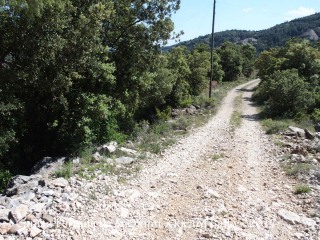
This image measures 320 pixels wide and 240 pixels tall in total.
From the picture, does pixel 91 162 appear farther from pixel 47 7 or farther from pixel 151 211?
pixel 47 7

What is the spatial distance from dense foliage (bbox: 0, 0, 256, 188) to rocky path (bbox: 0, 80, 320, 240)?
3966 millimetres

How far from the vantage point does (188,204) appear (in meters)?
8.70

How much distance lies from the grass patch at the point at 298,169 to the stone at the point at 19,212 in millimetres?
8318

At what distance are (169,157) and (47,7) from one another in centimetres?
704

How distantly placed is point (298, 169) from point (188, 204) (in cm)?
462

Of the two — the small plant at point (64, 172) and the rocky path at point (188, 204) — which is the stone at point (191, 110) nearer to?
the rocky path at point (188, 204)

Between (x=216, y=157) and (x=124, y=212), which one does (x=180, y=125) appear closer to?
(x=216, y=157)

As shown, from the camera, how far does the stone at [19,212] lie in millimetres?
7008

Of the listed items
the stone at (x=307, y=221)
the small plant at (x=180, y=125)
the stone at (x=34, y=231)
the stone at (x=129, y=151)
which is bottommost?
the small plant at (x=180, y=125)

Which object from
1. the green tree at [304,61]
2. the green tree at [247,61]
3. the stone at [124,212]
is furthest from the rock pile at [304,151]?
the green tree at [247,61]

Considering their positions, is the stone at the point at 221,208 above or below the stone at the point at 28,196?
below

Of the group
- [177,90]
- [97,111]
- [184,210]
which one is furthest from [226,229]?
[177,90]

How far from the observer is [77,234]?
694 centimetres

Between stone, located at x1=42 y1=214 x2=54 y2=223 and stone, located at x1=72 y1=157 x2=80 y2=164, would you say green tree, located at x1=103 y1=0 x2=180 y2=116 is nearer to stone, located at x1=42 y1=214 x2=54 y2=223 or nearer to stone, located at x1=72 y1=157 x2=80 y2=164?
stone, located at x1=72 y1=157 x2=80 y2=164
